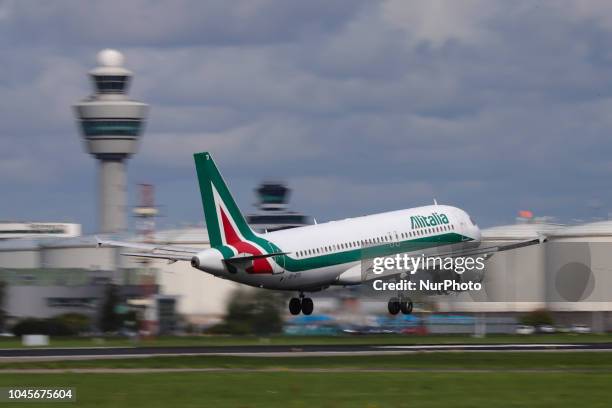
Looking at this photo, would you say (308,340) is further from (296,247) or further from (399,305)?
(296,247)

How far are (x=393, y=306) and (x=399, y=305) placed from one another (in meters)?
0.52

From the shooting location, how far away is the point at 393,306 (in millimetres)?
95750

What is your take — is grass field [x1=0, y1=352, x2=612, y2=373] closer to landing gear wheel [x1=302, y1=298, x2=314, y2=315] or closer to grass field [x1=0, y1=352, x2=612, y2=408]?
grass field [x1=0, y1=352, x2=612, y2=408]

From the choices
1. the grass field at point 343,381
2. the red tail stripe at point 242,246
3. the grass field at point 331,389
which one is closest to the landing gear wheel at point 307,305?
the red tail stripe at point 242,246

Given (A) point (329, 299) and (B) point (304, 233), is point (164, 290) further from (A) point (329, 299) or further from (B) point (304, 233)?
(B) point (304, 233)

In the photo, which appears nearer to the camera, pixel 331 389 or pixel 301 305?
pixel 331 389

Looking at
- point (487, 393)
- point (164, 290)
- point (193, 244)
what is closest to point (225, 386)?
point (487, 393)

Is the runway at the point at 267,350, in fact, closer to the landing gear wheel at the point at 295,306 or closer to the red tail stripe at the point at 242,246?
the landing gear wheel at the point at 295,306

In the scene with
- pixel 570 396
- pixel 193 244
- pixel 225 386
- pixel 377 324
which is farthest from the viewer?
pixel 193 244

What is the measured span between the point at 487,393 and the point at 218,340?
186ft

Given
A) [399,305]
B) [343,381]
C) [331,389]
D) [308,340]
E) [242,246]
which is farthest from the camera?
[308,340]

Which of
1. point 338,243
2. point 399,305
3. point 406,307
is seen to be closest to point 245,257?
point 338,243

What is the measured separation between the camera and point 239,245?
84.9 meters

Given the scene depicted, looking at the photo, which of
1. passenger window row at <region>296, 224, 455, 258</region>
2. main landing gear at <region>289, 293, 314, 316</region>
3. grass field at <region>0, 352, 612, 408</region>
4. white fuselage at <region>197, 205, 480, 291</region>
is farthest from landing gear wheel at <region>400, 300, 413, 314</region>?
grass field at <region>0, 352, 612, 408</region>
